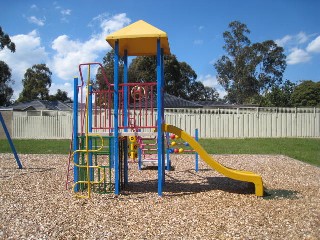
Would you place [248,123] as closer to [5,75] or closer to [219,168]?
[219,168]

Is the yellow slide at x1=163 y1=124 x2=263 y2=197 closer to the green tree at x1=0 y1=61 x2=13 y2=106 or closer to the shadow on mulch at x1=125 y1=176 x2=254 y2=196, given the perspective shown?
the shadow on mulch at x1=125 y1=176 x2=254 y2=196

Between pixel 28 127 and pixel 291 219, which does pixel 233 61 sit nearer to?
pixel 28 127

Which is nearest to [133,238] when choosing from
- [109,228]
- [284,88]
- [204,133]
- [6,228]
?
[109,228]

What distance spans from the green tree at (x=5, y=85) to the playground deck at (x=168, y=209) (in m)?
35.0

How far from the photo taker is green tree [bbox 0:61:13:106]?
130 feet

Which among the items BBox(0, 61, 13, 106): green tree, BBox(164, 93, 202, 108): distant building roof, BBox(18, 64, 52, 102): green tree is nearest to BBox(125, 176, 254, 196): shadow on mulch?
BBox(164, 93, 202, 108): distant building roof

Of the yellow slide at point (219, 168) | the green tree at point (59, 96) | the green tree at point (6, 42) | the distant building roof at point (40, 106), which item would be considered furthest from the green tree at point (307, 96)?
the green tree at point (59, 96)

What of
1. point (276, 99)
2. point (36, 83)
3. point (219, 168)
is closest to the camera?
point (219, 168)

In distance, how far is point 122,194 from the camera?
631 cm

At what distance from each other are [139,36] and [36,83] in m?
55.1

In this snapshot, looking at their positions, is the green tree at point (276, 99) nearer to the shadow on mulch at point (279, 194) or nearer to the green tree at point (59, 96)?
the shadow on mulch at point (279, 194)

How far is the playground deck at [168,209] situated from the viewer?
13.6 ft

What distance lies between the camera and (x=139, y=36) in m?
6.04

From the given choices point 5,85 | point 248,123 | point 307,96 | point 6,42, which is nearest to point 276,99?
point 307,96
